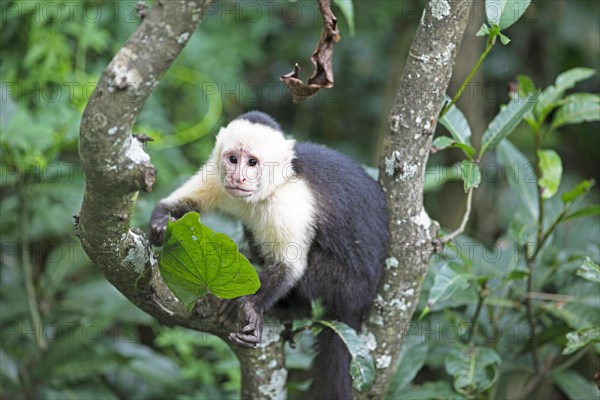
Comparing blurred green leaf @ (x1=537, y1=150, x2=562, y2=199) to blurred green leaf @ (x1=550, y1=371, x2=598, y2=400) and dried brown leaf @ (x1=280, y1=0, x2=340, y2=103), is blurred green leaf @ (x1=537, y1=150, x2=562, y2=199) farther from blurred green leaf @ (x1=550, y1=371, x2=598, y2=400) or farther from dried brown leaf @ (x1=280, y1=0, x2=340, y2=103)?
dried brown leaf @ (x1=280, y1=0, x2=340, y2=103)

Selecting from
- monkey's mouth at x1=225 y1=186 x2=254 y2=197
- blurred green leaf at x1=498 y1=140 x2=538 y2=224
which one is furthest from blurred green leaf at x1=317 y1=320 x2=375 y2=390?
blurred green leaf at x1=498 y1=140 x2=538 y2=224

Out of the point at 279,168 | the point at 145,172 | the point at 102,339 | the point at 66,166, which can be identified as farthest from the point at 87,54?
the point at 145,172

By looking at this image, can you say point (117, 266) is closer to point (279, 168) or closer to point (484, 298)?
point (279, 168)

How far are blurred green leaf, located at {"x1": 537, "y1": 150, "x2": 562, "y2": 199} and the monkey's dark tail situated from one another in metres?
1.02

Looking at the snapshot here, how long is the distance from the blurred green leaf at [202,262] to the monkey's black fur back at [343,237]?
0.54 m

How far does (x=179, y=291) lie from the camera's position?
85.0 inches

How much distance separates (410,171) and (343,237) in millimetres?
391

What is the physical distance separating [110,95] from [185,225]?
507 millimetres

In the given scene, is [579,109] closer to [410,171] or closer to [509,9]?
[509,9]

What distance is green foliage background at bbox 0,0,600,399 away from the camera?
314 centimetres

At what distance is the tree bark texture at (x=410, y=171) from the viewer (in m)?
2.25

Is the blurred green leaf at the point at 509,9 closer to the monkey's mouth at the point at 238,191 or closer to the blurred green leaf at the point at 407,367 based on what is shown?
the monkey's mouth at the point at 238,191

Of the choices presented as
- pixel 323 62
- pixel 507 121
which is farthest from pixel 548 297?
pixel 323 62

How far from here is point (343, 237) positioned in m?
2.60
